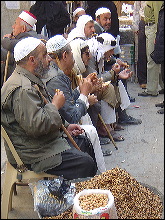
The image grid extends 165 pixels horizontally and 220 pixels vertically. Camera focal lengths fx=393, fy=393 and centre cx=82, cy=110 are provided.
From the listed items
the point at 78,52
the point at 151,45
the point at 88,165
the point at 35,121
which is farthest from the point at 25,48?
the point at 151,45

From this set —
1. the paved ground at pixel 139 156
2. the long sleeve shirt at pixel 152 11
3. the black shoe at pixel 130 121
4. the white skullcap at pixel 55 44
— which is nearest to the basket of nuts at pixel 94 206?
the paved ground at pixel 139 156

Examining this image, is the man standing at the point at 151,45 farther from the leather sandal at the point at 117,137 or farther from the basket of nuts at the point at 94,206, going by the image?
the basket of nuts at the point at 94,206

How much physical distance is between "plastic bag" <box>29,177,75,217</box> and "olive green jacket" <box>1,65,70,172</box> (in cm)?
22

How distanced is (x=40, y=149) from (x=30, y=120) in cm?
29

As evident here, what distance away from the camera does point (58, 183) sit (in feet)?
9.43

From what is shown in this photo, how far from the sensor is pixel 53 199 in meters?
2.80

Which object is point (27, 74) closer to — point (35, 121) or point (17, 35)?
point (35, 121)

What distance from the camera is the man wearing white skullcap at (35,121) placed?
282 cm

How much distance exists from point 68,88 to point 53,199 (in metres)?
1.18

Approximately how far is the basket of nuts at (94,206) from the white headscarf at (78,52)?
7.00ft

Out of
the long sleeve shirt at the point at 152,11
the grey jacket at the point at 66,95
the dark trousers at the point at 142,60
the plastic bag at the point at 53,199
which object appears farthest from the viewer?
the dark trousers at the point at 142,60

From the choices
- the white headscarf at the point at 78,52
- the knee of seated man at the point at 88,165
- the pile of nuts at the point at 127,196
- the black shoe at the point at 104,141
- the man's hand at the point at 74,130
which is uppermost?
the white headscarf at the point at 78,52

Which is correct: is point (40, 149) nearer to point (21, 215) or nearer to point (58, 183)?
point (58, 183)

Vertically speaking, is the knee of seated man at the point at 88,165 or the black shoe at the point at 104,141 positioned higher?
the knee of seated man at the point at 88,165
